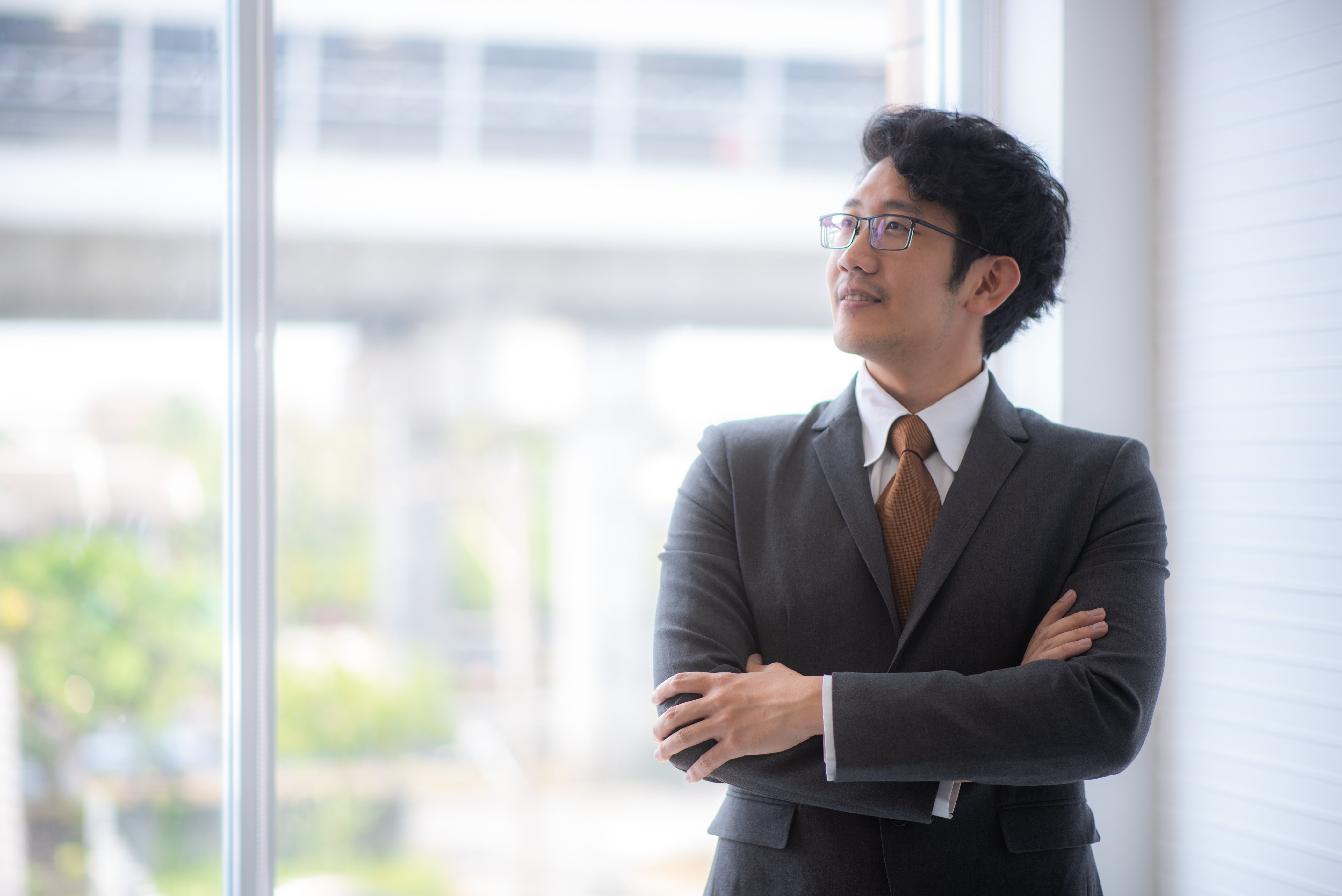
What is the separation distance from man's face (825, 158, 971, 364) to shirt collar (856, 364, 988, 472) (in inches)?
3.3

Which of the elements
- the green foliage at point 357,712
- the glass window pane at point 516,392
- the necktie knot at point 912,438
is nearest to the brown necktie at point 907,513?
the necktie knot at point 912,438

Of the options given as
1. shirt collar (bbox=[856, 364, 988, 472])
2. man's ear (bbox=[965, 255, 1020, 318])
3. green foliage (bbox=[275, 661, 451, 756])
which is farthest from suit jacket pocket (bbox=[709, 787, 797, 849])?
man's ear (bbox=[965, 255, 1020, 318])

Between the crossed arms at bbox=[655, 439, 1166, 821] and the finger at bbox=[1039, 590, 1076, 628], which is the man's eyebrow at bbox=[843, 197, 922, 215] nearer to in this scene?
the crossed arms at bbox=[655, 439, 1166, 821]

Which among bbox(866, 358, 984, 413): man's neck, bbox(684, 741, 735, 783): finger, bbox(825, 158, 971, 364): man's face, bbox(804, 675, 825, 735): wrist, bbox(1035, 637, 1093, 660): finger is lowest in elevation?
bbox(684, 741, 735, 783): finger

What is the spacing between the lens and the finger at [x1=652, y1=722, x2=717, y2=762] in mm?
1406

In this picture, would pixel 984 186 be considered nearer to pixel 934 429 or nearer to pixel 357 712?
pixel 934 429

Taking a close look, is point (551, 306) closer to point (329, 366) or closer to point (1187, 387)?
point (329, 366)

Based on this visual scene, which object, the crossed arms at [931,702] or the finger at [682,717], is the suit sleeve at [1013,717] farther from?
the finger at [682,717]

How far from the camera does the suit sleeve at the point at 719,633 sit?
1406 mm

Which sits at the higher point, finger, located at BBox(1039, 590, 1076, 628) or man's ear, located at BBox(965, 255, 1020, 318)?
man's ear, located at BBox(965, 255, 1020, 318)

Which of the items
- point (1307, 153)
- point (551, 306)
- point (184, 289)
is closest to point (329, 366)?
point (184, 289)

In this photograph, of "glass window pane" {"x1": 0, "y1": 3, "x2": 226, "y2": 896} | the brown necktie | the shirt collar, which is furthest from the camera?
"glass window pane" {"x1": 0, "y1": 3, "x2": 226, "y2": 896}

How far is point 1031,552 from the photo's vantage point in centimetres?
153

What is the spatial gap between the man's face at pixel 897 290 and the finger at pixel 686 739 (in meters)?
0.71
